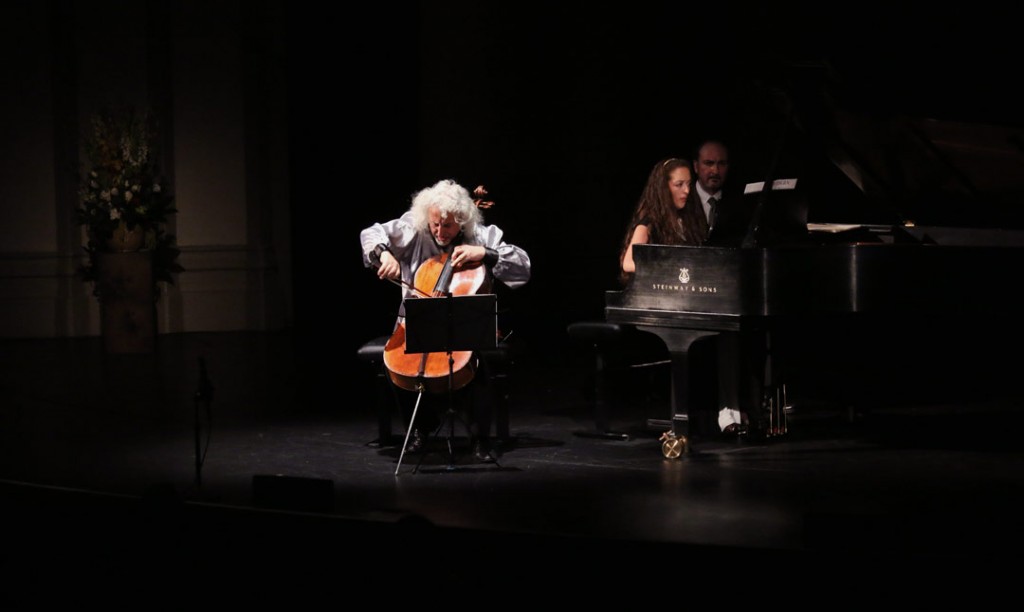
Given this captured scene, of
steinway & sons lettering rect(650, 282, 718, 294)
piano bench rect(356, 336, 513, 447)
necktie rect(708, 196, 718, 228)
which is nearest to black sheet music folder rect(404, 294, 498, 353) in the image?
piano bench rect(356, 336, 513, 447)

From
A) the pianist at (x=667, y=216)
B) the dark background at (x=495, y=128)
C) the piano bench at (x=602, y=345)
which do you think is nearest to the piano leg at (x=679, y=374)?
the piano bench at (x=602, y=345)

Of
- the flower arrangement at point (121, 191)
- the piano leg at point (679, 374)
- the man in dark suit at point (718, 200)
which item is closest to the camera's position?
the piano leg at point (679, 374)

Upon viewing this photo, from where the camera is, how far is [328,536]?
A: 152 inches

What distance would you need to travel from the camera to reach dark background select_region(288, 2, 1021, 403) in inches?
394

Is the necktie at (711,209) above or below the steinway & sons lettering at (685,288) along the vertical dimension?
above

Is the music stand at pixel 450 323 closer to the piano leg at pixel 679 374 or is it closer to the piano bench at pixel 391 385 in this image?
the piano bench at pixel 391 385

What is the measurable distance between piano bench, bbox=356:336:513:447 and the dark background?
3.93 m

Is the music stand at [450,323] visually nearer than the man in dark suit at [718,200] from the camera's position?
Yes

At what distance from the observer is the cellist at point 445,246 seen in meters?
5.38

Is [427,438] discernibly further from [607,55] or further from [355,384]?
[607,55]

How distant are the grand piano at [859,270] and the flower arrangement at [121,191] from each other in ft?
14.6

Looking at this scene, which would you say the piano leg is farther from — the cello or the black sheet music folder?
the black sheet music folder

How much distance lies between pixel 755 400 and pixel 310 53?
564 cm

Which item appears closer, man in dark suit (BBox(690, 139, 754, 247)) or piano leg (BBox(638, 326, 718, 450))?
piano leg (BBox(638, 326, 718, 450))
